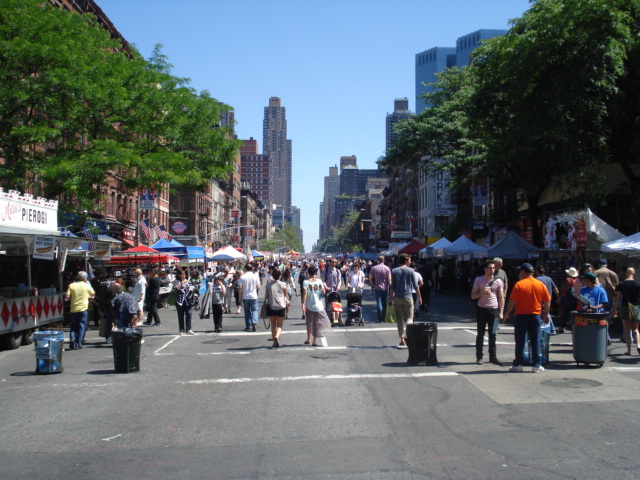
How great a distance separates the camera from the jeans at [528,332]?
34.9 feet

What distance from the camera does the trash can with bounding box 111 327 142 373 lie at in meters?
11.4

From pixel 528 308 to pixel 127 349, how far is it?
22.5 ft

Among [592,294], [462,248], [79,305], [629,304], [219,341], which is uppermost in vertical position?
[462,248]

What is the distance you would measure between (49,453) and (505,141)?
20.7 metres

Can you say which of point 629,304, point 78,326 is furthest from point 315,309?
point 629,304

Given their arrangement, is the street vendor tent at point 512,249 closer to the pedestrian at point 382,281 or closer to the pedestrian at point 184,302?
the pedestrian at point 382,281

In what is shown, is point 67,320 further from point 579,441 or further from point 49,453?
point 579,441

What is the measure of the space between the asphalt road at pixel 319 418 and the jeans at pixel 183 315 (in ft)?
12.4

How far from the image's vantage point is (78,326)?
49.5 feet

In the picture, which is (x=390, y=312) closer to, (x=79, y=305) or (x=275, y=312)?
(x=275, y=312)

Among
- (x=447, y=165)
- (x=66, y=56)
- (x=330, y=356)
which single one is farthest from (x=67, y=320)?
(x=447, y=165)

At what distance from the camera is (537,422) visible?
25.3 feet

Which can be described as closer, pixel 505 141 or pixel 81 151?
pixel 81 151

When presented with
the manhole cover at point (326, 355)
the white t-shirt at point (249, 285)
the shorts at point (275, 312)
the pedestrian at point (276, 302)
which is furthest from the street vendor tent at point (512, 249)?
the manhole cover at point (326, 355)
